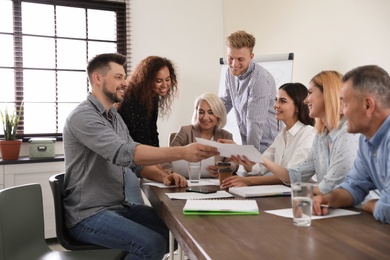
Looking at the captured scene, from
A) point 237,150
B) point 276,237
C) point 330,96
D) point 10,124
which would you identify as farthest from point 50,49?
point 276,237

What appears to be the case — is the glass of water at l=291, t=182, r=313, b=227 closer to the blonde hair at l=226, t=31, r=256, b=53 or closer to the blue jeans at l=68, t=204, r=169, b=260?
the blue jeans at l=68, t=204, r=169, b=260

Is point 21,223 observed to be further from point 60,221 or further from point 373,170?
point 373,170

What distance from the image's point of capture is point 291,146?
2186 millimetres

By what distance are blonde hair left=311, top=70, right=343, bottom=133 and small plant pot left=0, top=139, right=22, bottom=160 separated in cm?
267

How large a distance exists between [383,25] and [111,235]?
221cm

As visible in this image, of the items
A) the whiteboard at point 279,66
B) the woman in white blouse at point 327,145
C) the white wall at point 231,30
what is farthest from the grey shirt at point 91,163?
the whiteboard at point 279,66

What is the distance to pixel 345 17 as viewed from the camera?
3014mm

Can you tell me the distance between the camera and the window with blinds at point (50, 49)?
3.72m

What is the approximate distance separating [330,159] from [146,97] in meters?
1.20

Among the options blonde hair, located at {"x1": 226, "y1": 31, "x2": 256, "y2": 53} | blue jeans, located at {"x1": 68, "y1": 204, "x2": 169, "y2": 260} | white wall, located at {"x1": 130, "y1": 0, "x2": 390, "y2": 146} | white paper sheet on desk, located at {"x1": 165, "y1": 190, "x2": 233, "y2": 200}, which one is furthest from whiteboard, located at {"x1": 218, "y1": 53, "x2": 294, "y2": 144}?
blue jeans, located at {"x1": 68, "y1": 204, "x2": 169, "y2": 260}

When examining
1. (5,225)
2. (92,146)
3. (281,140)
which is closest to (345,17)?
(281,140)

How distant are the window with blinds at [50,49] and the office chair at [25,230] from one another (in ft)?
7.49

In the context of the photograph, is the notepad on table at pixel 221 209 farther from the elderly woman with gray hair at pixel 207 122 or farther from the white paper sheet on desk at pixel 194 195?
the elderly woman with gray hair at pixel 207 122

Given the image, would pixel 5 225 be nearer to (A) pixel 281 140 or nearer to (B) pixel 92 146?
(B) pixel 92 146
